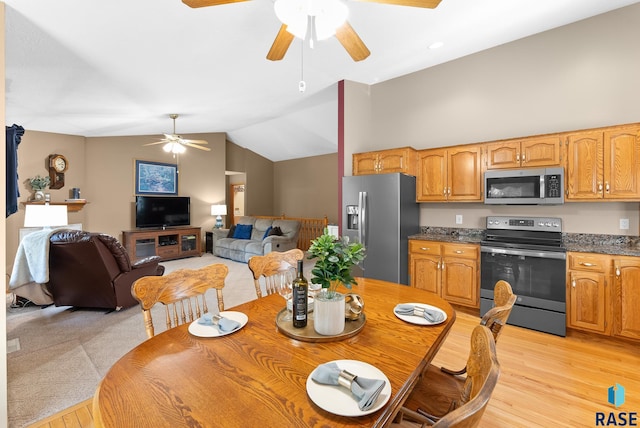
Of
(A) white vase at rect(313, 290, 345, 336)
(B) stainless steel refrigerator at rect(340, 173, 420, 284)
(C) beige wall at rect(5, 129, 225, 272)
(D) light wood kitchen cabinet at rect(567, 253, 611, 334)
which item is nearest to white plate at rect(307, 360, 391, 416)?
(A) white vase at rect(313, 290, 345, 336)

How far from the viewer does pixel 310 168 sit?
28.3 ft

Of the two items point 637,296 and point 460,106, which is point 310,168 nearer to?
point 460,106

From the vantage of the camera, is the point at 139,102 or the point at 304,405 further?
the point at 139,102

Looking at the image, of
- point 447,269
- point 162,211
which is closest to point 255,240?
point 162,211

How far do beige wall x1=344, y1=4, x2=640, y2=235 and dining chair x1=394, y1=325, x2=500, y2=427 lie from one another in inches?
112

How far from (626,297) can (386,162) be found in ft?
8.71

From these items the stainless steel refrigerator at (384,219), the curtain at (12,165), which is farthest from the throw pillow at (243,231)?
the curtain at (12,165)

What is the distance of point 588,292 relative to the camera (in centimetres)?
269

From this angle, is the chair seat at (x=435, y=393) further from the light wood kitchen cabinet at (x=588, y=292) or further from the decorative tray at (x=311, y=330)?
the light wood kitchen cabinet at (x=588, y=292)

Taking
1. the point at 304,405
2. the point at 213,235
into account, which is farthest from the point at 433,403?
the point at 213,235

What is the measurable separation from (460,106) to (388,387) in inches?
156

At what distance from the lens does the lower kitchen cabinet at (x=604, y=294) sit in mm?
2514

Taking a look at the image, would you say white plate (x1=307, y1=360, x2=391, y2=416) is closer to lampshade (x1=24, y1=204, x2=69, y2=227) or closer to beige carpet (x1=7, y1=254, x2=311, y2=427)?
beige carpet (x1=7, y1=254, x2=311, y2=427)

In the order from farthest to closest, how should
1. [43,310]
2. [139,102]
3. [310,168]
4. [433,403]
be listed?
[310,168] → [139,102] → [43,310] → [433,403]
